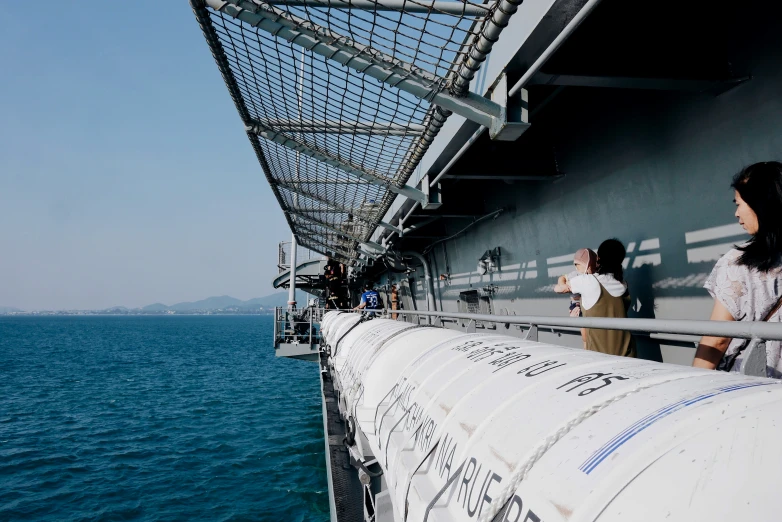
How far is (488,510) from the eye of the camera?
1574mm

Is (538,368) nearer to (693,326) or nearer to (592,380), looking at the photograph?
(592,380)

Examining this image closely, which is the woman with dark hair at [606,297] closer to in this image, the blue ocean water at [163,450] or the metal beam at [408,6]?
the metal beam at [408,6]

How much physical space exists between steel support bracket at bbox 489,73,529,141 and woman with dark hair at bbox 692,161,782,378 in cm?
211

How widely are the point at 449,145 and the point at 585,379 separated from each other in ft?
14.3

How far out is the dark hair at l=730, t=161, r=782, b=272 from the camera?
203cm

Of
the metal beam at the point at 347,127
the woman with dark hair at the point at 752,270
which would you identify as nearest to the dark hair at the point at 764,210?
the woman with dark hair at the point at 752,270

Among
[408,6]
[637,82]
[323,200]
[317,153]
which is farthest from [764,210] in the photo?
[323,200]

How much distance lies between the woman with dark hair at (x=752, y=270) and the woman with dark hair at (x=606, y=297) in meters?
0.99

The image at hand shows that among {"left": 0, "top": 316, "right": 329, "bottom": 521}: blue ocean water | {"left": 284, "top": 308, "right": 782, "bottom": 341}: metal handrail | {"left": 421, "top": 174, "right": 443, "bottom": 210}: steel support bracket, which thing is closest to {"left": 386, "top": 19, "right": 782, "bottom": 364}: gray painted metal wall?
{"left": 421, "top": 174, "right": 443, "bottom": 210}: steel support bracket

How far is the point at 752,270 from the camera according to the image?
81.6 inches

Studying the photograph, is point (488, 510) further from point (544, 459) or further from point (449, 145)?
point (449, 145)

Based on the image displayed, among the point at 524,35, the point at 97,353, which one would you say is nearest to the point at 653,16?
the point at 524,35

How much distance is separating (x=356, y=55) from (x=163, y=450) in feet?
46.7

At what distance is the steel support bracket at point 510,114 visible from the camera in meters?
4.06
